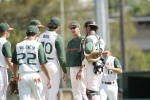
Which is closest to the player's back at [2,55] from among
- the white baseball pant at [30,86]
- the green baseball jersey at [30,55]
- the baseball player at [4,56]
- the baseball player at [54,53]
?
the baseball player at [4,56]

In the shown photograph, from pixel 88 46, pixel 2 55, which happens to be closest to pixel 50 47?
pixel 88 46

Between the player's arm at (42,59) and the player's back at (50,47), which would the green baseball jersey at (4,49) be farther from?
the player's arm at (42,59)

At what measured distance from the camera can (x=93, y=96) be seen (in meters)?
16.3

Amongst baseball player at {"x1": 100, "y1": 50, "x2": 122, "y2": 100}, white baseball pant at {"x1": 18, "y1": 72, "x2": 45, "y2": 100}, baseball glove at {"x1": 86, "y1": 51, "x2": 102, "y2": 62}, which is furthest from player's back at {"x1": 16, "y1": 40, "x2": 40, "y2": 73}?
baseball player at {"x1": 100, "y1": 50, "x2": 122, "y2": 100}

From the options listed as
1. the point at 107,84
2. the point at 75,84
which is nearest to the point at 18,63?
the point at 75,84

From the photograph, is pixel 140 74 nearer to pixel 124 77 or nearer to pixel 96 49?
pixel 124 77

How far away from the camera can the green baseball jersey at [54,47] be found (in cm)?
1617

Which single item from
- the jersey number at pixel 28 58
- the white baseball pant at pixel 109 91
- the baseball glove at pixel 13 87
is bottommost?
the white baseball pant at pixel 109 91

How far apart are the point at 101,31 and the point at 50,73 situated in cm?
747

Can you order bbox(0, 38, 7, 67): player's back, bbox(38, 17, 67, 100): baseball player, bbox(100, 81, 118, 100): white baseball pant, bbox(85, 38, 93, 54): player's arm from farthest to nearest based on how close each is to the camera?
1. bbox(100, 81, 118, 100): white baseball pant
2. bbox(38, 17, 67, 100): baseball player
3. bbox(0, 38, 7, 67): player's back
4. bbox(85, 38, 93, 54): player's arm

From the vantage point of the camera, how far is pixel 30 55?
14.7 meters

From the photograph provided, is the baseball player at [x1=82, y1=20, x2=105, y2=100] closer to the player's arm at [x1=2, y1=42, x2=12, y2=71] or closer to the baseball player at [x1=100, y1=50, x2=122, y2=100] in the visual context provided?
the player's arm at [x1=2, y1=42, x2=12, y2=71]

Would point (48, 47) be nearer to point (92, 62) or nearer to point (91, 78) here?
point (92, 62)

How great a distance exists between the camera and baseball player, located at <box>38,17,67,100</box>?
16.2m
